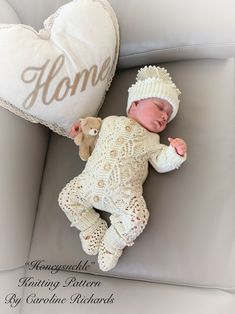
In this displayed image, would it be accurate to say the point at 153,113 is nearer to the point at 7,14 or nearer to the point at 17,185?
the point at 17,185

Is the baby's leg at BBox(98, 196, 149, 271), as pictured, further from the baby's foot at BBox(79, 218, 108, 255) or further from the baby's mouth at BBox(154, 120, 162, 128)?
the baby's mouth at BBox(154, 120, 162, 128)

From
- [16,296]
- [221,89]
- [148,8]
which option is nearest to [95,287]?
[16,296]

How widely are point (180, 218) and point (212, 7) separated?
1.60 feet

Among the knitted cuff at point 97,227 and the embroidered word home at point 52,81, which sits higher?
the embroidered word home at point 52,81

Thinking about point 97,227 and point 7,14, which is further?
point 7,14

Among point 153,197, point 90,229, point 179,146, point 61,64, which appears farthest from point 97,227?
point 61,64

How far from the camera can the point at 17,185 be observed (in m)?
1.01

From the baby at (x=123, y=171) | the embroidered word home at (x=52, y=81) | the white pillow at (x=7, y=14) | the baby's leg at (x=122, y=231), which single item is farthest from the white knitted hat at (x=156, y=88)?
the white pillow at (x=7, y=14)

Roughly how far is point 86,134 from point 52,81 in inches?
5.3

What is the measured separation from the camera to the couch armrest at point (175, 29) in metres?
1.03

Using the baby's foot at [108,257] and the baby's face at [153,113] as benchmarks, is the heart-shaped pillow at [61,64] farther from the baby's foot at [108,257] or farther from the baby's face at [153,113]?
the baby's foot at [108,257]

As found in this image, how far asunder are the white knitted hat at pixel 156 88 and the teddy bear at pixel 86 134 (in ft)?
0.28

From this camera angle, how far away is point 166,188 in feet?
3.15

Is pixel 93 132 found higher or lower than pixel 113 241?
higher
